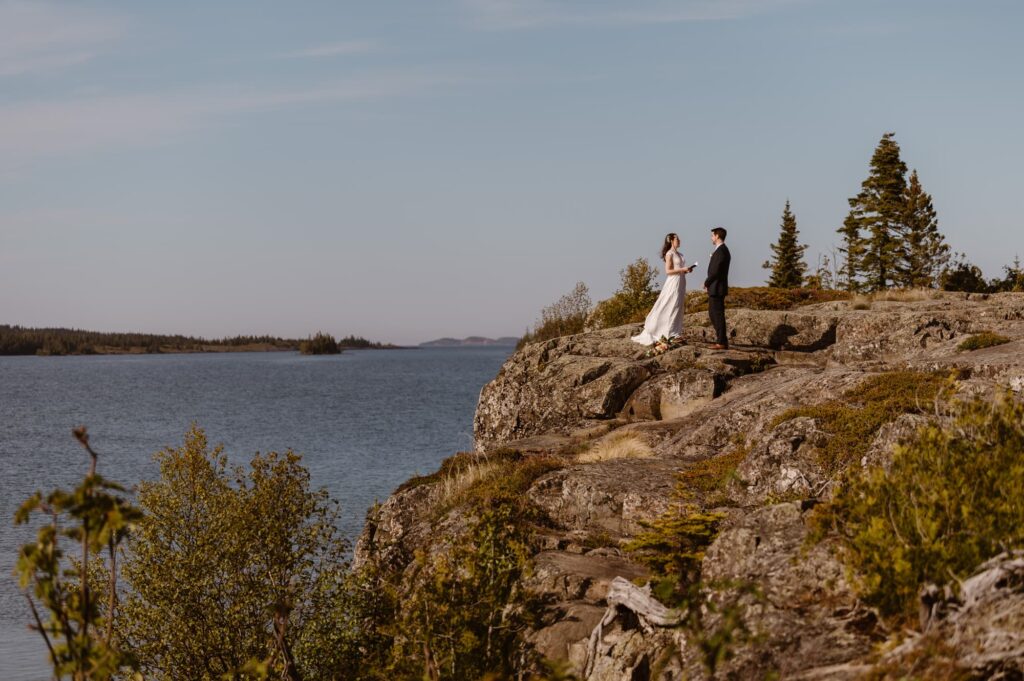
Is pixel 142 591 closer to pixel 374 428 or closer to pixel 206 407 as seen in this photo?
pixel 374 428

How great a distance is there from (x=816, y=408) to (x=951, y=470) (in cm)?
631

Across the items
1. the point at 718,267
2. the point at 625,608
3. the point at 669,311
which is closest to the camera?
the point at 625,608

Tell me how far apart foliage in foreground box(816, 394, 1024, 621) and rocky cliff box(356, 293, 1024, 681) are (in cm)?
24

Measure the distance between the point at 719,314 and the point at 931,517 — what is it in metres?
18.4

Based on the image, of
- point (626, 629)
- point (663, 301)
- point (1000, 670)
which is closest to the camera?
point (1000, 670)

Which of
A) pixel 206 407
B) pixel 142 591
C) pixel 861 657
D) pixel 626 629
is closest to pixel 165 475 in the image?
pixel 142 591

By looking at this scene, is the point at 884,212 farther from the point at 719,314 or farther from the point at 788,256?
the point at 719,314

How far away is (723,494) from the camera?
1275 centimetres

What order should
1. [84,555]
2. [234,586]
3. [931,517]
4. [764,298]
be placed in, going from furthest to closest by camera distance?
[764,298] < [234,586] < [931,517] < [84,555]

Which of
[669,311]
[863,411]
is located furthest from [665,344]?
[863,411]

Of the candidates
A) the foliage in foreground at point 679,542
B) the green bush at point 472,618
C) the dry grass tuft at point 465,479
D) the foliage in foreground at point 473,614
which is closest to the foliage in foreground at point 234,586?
the foliage in foreground at point 473,614

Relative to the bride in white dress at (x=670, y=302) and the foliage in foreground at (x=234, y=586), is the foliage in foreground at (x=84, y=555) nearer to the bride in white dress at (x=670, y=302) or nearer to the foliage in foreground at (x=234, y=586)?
the foliage in foreground at (x=234, y=586)

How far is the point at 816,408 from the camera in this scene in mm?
13312

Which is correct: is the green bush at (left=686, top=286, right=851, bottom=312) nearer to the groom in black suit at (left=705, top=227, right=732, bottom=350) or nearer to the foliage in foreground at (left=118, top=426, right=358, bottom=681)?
the groom in black suit at (left=705, top=227, right=732, bottom=350)
